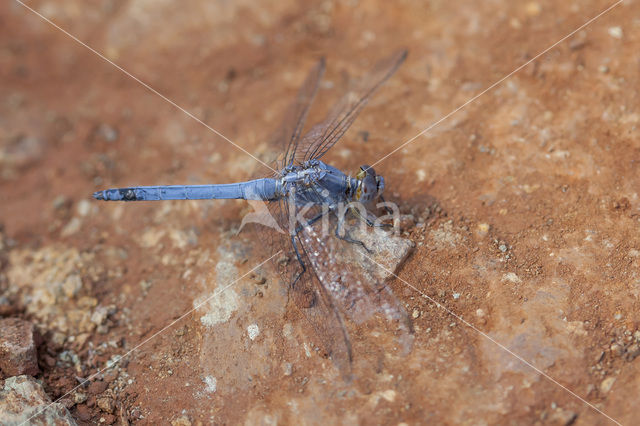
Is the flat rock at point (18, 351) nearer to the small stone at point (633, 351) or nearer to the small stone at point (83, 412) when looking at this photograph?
the small stone at point (83, 412)

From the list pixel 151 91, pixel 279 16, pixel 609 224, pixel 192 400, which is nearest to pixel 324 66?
pixel 279 16

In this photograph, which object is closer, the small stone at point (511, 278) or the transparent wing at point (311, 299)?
the transparent wing at point (311, 299)

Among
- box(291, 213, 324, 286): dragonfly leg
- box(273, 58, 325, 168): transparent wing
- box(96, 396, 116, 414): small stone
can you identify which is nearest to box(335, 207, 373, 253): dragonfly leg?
box(291, 213, 324, 286): dragonfly leg

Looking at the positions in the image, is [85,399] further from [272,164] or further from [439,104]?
[439,104]

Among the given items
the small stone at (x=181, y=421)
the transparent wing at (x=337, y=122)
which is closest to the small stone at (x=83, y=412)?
the small stone at (x=181, y=421)

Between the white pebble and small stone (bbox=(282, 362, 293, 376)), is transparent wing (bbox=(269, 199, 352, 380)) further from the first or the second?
the white pebble

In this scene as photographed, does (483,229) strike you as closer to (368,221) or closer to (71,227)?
(368,221)
